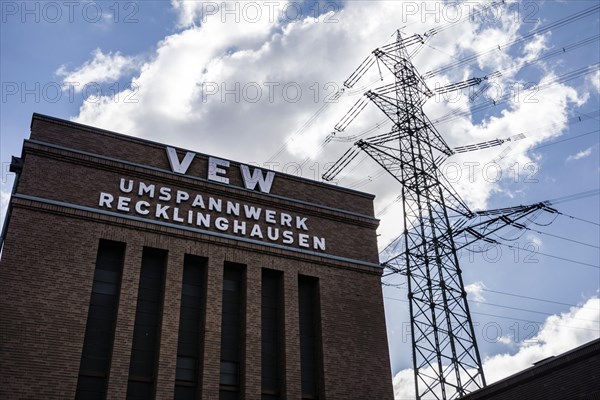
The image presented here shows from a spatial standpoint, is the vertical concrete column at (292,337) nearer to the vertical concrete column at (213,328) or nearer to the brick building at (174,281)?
the brick building at (174,281)

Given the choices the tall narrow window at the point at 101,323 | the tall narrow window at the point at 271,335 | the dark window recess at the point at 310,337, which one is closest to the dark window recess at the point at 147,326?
the tall narrow window at the point at 101,323

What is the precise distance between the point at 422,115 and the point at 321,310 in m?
16.8

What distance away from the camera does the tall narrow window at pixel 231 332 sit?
21.2m

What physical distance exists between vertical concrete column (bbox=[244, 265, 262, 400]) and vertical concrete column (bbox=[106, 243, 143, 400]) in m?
4.17

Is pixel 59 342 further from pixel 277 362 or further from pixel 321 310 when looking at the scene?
pixel 321 310

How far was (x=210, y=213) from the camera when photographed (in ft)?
77.0

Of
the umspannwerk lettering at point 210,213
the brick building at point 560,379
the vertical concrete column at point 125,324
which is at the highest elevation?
the umspannwerk lettering at point 210,213

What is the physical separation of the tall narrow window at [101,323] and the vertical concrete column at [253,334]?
15.6 ft

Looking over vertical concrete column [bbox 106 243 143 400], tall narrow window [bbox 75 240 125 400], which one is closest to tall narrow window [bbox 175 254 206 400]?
vertical concrete column [bbox 106 243 143 400]

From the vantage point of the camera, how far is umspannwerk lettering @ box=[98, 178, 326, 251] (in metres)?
22.2

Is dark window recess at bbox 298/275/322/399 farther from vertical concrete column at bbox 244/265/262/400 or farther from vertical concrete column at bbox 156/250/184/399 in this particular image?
vertical concrete column at bbox 156/250/184/399

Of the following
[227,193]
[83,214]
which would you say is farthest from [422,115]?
[83,214]

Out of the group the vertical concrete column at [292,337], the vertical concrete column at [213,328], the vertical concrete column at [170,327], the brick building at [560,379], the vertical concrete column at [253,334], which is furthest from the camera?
the vertical concrete column at [292,337]

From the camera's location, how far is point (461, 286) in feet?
98.8
